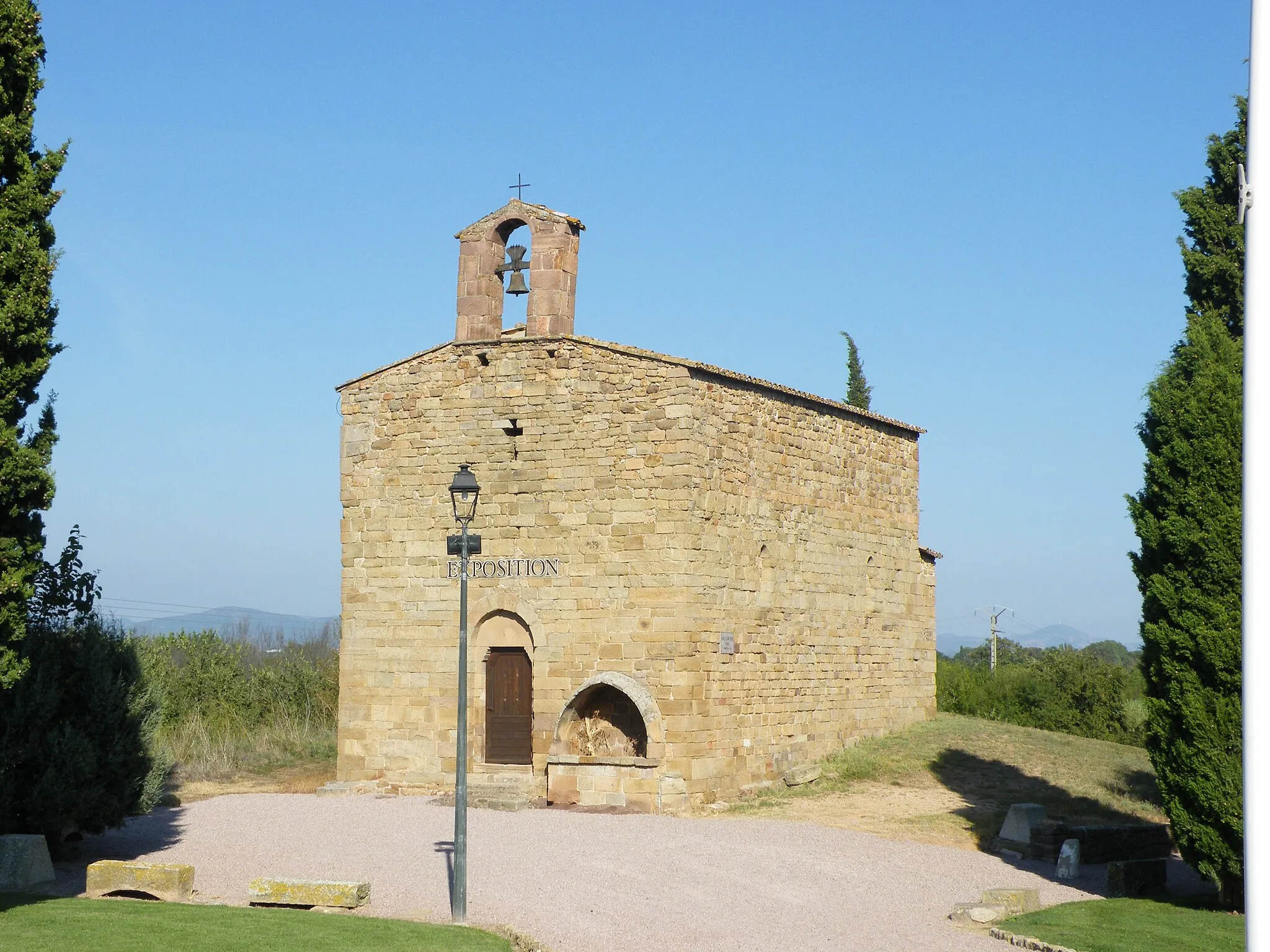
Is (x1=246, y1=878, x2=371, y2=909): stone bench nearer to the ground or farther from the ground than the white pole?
nearer to the ground

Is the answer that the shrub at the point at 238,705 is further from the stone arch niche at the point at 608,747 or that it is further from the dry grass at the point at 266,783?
the stone arch niche at the point at 608,747

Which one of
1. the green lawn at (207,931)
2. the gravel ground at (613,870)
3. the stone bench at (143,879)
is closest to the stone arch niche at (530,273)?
the gravel ground at (613,870)

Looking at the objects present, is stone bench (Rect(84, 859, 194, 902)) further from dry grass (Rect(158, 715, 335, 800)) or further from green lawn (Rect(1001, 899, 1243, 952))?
green lawn (Rect(1001, 899, 1243, 952))

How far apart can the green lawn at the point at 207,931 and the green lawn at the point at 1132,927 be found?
465 centimetres

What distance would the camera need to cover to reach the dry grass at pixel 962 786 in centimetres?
1762

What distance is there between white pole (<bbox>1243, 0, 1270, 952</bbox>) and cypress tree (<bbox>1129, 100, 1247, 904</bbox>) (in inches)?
274

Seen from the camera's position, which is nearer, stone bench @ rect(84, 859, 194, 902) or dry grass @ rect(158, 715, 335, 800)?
stone bench @ rect(84, 859, 194, 902)

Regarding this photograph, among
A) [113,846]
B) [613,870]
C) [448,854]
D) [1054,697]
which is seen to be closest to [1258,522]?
[613,870]

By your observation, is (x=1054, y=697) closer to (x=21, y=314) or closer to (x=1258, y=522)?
(x=21, y=314)

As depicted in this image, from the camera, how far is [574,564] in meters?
19.0

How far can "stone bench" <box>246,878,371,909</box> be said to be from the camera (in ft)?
40.4

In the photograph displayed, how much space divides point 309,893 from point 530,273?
10167 mm

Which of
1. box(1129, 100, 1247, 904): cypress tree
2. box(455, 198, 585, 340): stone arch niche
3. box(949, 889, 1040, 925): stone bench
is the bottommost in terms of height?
box(949, 889, 1040, 925): stone bench

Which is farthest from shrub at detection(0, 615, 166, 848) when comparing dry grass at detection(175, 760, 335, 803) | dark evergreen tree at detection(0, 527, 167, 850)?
dry grass at detection(175, 760, 335, 803)
